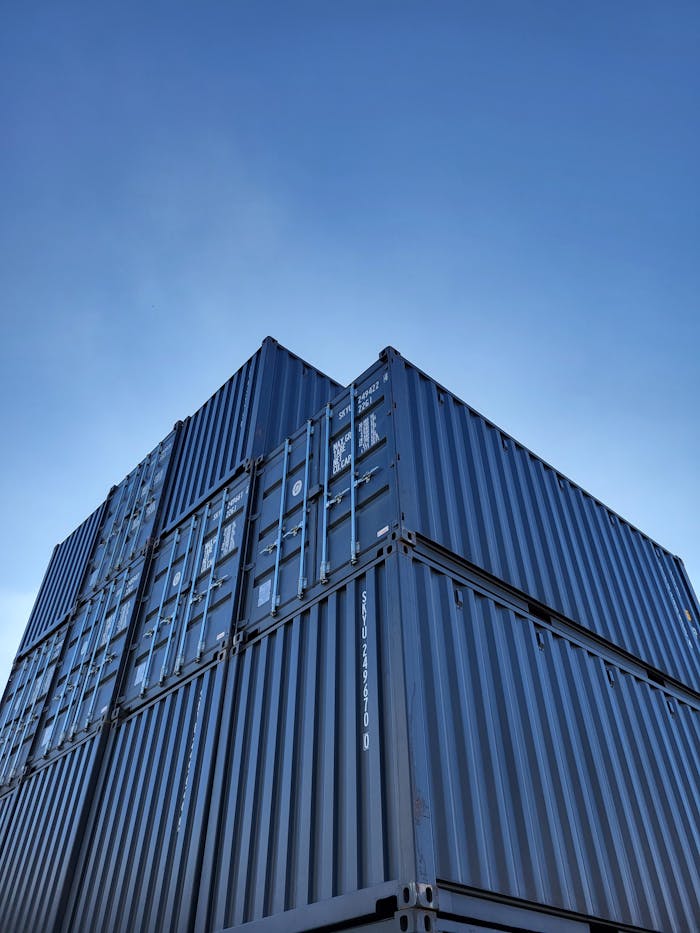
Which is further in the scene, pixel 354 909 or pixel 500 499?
pixel 500 499

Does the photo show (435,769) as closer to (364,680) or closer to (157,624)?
(364,680)

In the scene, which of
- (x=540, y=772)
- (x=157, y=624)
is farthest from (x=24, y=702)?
(x=540, y=772)

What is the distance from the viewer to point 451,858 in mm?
4258

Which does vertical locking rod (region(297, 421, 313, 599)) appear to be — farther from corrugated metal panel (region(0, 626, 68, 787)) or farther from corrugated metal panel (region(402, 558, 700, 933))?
corrugated metal panel (region(0, 626, 68, 787))

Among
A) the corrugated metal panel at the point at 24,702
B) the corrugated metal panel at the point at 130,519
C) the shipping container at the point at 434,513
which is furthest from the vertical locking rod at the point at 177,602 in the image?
the corrugated metal panel at the point at 24,702

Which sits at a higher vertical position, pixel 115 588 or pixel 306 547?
pixel 115 588

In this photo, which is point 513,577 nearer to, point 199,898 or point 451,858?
point 451,858

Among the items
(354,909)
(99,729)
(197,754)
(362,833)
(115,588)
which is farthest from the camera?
(115,588)

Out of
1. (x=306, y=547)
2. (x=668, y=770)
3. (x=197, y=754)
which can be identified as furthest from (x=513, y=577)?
(x=197, y=754)

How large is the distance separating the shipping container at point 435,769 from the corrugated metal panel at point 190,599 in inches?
37.8

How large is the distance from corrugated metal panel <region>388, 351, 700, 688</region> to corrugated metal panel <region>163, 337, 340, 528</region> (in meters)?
2.66

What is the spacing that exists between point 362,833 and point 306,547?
2.79 metres

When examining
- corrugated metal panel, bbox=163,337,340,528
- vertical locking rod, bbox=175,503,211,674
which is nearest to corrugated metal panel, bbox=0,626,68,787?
corrugated metal panel, bbox=163,337,340,528

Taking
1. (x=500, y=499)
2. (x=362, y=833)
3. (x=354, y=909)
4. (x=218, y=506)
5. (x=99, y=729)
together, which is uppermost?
(x=218, y=506)
